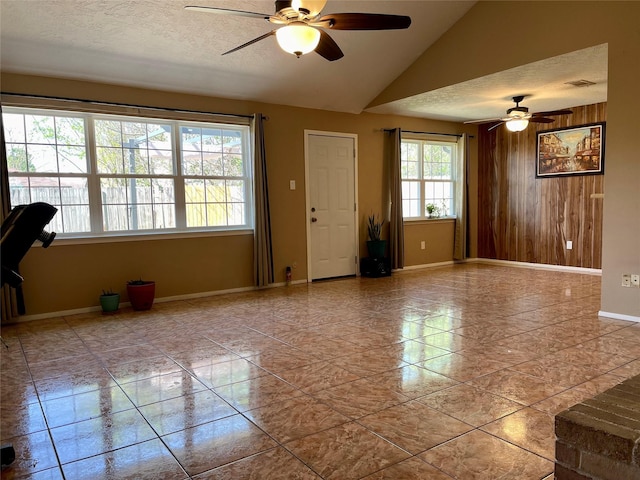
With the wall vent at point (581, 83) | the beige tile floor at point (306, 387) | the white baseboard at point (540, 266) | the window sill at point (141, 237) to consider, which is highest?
the wall vent at point (581, 83)

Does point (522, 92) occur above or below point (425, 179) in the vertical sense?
above

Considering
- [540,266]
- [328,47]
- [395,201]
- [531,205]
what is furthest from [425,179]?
[328,47]

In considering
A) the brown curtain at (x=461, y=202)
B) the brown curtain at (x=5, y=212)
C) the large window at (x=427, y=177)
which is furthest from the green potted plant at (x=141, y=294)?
the brown curtain at (x=461, y=202)

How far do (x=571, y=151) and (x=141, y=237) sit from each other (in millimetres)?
6132

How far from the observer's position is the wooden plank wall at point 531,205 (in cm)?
665

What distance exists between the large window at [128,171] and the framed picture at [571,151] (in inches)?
182

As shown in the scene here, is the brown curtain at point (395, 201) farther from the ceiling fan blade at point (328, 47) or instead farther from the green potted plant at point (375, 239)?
the ceiling fan blade at point (328, 47)

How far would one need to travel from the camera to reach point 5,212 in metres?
4.29

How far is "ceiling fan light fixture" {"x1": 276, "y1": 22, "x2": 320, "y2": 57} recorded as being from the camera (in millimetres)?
2992

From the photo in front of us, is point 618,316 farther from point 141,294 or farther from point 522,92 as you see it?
point 141,294

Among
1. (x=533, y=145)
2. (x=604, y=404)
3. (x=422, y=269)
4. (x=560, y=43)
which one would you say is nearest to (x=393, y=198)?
(x=422, y=269)

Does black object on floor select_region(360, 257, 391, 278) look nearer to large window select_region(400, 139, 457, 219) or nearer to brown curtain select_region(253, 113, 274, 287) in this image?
large window select_region(400, 139, 457, 219)

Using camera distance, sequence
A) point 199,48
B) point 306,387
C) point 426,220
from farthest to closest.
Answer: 1. point 426,220
2. point 199,48
3. point 306,387

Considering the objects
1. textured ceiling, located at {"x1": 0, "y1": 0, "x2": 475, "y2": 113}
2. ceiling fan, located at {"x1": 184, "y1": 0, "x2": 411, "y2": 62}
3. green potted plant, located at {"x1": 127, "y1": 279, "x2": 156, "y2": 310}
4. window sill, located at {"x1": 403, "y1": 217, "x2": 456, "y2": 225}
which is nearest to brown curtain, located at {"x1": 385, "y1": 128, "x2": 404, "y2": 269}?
window sill, located at {"x1": 403, "y1": 217, "x2": 456, "y2": 225}
